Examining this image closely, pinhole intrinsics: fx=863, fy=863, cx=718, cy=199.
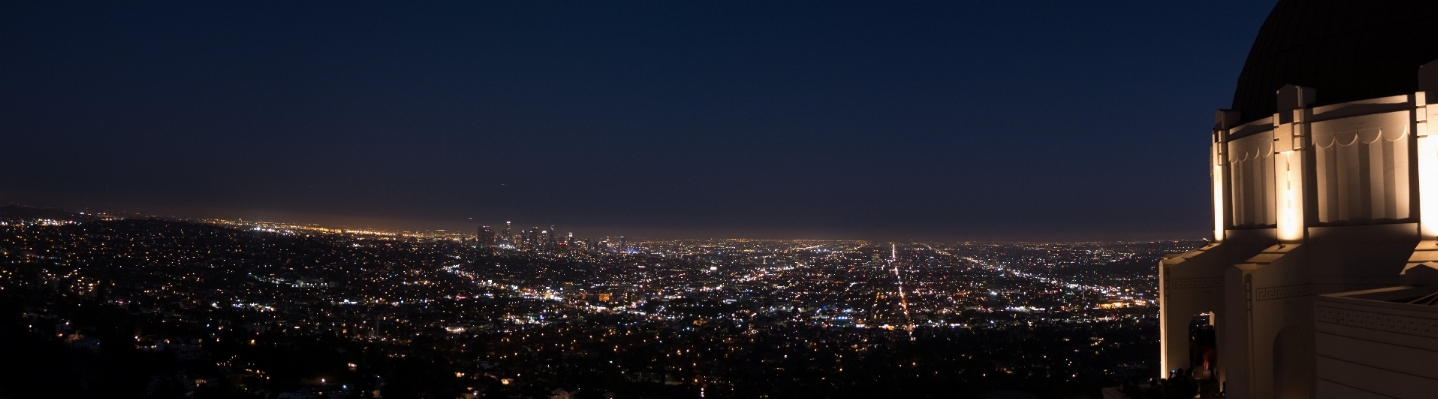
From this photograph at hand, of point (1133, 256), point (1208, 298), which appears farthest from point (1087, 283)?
point (1208, 298)

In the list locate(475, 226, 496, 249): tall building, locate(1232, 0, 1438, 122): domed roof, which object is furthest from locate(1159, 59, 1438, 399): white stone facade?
locate(475, 226, 496, 249): tall building

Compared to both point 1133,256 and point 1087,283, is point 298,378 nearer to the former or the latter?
point 1133,256

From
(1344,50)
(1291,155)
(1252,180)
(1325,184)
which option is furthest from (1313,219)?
(1344,50)

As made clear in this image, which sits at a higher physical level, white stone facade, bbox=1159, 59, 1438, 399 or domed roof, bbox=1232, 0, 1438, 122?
domed roof, bbox=1232, 0, 1438, 122

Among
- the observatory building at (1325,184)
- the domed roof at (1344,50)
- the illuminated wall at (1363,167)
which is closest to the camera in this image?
the observatory building at (1325,184)

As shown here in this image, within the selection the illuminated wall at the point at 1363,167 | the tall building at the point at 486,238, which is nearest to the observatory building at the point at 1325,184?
the illuminated wall at the point at 1363,167

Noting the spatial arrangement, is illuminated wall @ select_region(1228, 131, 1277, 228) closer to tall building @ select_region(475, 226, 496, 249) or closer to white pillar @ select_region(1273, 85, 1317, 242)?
white pillar @ select_region(1273, 85, 1317, 242)

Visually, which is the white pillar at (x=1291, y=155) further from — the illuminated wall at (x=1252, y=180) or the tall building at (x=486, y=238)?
the tall building at (x=486, y=238)
